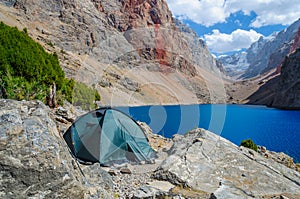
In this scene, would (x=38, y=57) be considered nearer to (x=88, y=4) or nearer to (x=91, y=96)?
(x=91, y=96)

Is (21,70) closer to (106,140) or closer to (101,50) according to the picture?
(106,140)

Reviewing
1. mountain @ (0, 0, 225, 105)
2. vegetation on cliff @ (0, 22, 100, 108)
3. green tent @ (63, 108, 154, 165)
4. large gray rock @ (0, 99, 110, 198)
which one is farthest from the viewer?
mountain @ (0, 0, 225, 105)

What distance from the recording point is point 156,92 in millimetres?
131750

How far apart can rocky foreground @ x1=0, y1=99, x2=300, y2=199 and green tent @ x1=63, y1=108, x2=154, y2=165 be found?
0.86 m

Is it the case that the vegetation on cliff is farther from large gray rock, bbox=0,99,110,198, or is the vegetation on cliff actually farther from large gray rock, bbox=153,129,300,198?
large gray rock, bbox=0,99,110,198

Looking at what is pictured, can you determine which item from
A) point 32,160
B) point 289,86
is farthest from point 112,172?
point 289,86

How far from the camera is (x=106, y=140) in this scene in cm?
1157

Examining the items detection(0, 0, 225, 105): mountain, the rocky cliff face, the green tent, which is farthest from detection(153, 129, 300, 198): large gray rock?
the rocky cliff face

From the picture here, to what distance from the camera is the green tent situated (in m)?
11.4

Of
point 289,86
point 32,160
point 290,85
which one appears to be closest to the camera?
point 32,160

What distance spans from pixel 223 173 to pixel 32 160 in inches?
268

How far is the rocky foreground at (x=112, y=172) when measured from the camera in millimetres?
3654

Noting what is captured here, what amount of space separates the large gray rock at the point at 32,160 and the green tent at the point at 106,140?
718 cm

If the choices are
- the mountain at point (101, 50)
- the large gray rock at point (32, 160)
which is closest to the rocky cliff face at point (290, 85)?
the mountain at point (101, 50)
